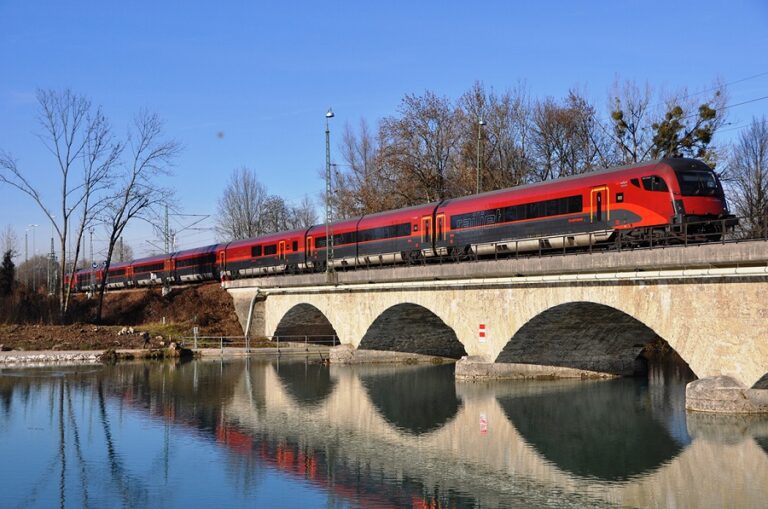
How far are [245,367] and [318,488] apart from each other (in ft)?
81.8

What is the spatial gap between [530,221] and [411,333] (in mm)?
12257

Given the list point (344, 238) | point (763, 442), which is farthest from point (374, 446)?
point (344, 238)

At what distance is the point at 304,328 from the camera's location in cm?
Result: 5147

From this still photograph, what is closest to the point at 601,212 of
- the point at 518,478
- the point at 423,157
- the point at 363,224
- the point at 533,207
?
the point at 533,207

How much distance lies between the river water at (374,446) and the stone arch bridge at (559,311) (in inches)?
51.9

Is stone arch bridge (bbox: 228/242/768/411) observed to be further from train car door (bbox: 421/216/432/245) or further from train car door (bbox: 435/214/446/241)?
train car door (bbox: 435/214/446/241)

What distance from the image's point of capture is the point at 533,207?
31391 mm

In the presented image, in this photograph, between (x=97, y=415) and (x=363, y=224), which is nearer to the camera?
(x=97, y=415)

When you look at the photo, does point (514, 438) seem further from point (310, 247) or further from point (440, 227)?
point (310, 247)

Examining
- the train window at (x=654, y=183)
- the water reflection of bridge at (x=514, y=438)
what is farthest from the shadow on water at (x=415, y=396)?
the train window at (x=654, y=183)

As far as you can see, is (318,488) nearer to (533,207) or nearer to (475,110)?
(533,207)

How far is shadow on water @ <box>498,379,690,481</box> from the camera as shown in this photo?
20.6 meters

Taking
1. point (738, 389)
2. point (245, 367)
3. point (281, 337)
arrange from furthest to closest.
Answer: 1. point (281, 337)
2. point (245, 367)
3. point (738, 389)

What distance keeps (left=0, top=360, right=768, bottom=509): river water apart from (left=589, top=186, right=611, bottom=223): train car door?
6.27 meters
